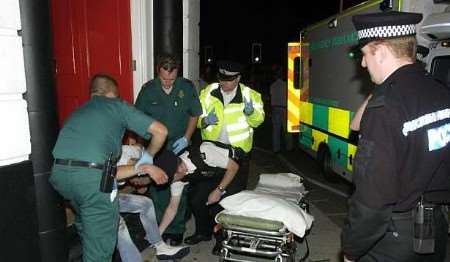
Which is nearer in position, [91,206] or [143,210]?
[91,206]

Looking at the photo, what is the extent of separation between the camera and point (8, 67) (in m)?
2.62

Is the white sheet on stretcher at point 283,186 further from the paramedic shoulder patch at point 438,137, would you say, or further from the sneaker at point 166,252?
the paramedic shoulder patch at point 438,137

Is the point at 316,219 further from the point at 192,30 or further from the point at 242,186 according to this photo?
the point at 192,30

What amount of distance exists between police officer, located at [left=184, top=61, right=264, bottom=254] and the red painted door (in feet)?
5.01

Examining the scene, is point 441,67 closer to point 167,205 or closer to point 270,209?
point 270,209

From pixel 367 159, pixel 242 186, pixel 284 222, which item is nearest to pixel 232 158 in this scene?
pixel 242 186

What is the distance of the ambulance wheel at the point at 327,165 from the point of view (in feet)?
20.0

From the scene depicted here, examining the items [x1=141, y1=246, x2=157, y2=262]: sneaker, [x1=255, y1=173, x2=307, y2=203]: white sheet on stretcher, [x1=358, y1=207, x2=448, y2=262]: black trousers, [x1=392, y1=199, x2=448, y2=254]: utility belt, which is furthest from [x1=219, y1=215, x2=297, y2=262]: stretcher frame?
[x1=392, y1=199, x2=448, y2=254]: utility belt

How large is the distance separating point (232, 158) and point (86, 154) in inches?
52.5

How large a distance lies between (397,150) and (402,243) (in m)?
0.43

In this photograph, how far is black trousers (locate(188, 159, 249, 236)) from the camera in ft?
12.4

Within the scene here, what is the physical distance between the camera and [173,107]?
12.9 ft

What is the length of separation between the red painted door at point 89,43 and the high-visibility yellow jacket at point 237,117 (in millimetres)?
1567

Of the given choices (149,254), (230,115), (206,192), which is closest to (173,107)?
(230,115)
